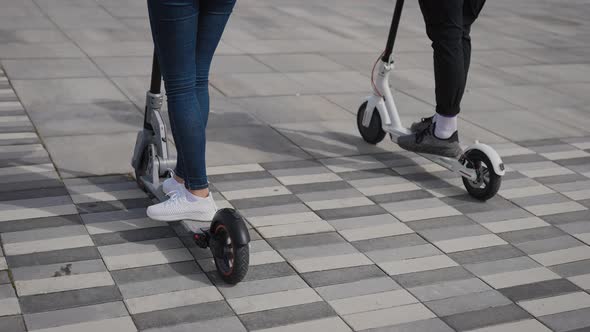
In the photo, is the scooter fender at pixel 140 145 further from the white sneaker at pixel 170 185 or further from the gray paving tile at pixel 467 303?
the gray paving tile at pixel 467 303

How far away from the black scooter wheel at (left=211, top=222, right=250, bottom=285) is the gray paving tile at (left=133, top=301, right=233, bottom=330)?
135mm

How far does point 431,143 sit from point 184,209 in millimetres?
1821

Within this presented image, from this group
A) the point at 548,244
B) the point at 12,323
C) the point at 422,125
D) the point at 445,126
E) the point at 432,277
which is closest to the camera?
the point at 12,323

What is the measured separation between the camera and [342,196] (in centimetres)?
491

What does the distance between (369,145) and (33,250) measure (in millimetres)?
2537

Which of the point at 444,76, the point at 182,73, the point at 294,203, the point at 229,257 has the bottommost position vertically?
the point at 294,203

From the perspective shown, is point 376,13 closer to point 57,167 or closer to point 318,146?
point 318,146

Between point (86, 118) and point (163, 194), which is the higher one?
point (163, 194)

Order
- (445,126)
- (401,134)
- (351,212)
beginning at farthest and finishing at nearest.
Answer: (401,134) < (445,126) < (351,212)

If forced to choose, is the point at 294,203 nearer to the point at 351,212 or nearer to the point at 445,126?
the point at 351,212

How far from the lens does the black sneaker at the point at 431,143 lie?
511 centimetres

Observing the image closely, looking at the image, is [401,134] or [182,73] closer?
[182,73]

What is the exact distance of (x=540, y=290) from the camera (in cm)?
395

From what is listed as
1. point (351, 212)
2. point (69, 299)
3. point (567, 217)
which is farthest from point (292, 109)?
point (69, 299)
